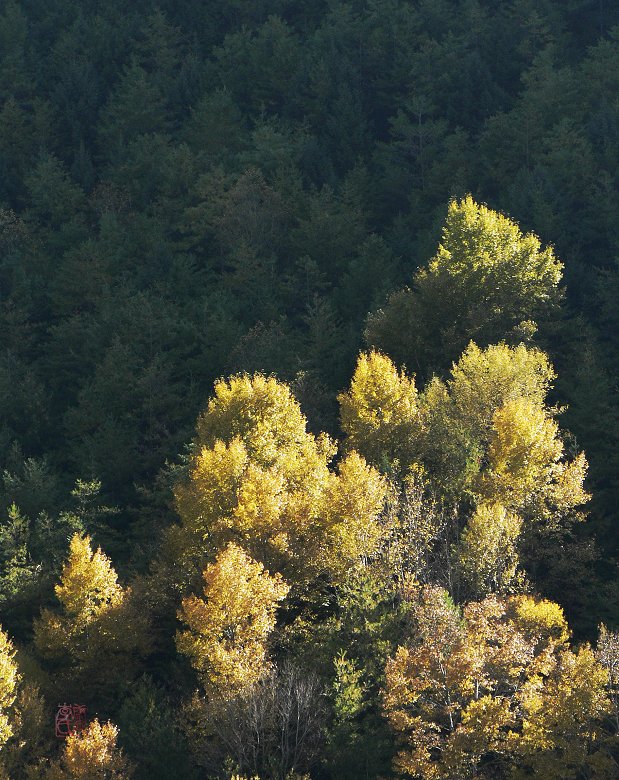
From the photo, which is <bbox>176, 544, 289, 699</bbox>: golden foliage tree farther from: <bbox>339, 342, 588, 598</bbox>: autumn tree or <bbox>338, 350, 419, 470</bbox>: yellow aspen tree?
<bbox>338, 350, 419, 470</bbox>: yellow aspen tree

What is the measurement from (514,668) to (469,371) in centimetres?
1818

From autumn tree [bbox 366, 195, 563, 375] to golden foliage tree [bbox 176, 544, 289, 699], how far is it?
809 inches

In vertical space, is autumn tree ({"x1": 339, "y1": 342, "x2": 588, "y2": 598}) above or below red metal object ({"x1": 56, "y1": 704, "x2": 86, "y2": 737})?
above

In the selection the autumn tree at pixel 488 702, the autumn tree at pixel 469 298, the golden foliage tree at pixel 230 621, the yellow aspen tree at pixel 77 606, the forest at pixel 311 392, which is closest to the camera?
the autumn tree at pixel 488 702

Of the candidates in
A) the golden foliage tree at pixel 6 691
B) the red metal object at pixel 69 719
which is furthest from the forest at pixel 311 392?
the red metal object at pixel 69 719

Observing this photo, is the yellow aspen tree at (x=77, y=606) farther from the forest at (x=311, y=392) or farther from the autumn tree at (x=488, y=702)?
the autumn tree at (x=488, y=702)

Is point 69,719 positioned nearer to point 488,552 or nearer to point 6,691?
point 6,691

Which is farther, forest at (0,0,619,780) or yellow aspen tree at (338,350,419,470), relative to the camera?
yellow aspen tree at (338,350,419,470)

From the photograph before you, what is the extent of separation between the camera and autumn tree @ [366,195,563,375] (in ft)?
207

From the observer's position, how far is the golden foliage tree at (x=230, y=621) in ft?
144

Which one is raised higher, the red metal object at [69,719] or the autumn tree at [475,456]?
the autumn tree at [475,456]

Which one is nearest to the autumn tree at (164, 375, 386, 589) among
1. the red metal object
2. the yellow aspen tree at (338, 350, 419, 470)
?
the yellow aspen tree at (338, 350, 419, 470)

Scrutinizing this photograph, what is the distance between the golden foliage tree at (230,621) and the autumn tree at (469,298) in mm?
20543

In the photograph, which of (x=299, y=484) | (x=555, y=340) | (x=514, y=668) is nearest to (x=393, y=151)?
(x=555, y=340)
